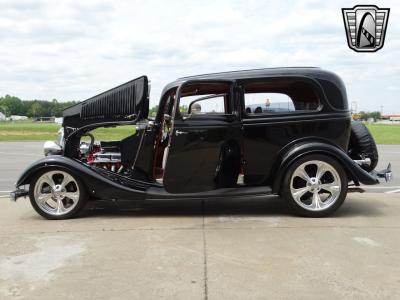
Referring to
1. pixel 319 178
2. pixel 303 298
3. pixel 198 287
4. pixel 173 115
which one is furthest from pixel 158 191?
pixel 303 298

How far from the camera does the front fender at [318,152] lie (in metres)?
5.96

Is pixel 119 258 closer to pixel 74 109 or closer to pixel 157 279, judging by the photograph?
pixel 157 279

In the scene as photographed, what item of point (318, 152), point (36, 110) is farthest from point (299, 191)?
point (36, 110)

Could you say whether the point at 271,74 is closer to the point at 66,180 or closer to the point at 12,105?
the point at 66,180

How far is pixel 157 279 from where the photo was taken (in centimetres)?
388

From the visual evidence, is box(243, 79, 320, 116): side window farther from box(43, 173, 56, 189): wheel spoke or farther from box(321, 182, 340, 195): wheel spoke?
box(43, 173, 56, 189): wheel spoke

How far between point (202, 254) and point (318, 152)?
2.30 meters

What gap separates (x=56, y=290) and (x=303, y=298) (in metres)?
1.89

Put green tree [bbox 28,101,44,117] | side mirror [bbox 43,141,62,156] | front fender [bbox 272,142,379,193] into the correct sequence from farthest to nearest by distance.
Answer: green tree [bbox 28,101,44,117] → side mirror [bbox 43,141,62,156] → front fender [bbox 272,142,379,193]

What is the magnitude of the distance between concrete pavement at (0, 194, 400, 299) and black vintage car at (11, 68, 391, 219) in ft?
1.15

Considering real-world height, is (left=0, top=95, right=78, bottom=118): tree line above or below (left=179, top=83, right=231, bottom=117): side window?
above

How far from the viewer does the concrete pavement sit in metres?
3.66

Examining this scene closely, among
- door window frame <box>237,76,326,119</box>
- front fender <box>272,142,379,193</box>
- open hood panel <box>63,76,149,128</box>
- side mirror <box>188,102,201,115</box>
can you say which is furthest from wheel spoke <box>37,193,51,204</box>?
front fender <box>272,142,379,193</box>

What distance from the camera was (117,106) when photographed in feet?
21.0
